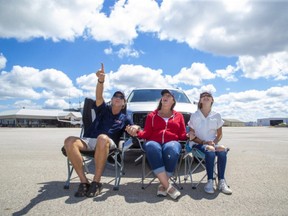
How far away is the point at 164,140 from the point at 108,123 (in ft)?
3.30

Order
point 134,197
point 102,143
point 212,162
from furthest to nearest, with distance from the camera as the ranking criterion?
point 212,162 < point 102,143 < point 134,197

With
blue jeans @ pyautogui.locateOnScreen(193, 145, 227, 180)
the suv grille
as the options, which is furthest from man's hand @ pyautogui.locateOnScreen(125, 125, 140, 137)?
the suv grille

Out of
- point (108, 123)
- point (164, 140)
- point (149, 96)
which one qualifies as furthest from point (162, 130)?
point (149, 96)

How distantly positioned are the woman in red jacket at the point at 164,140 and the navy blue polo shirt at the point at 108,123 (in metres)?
0.40

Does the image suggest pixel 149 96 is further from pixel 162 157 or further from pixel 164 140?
pixel 162 157

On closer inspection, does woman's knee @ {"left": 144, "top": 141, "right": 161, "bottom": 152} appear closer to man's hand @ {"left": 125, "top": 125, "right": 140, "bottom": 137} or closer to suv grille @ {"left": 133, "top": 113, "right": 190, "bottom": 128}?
man's hand @ {"left": 125, "top": 125, "right": 140, "bottom": 137}

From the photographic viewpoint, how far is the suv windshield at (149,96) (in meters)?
8.25

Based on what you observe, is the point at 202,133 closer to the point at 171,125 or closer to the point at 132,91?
the point at 171,125

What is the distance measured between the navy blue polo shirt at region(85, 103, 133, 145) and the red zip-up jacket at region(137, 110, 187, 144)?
401 millimetres

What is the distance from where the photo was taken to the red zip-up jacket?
4656 mm

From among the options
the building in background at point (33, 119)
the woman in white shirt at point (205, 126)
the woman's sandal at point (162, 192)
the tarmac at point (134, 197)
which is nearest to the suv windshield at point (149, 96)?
the tarmac at point (134, 197)

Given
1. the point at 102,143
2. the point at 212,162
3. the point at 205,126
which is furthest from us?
the point at 205,126

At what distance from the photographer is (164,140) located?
15.2ft

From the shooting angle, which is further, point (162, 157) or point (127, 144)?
point (127, 144)
